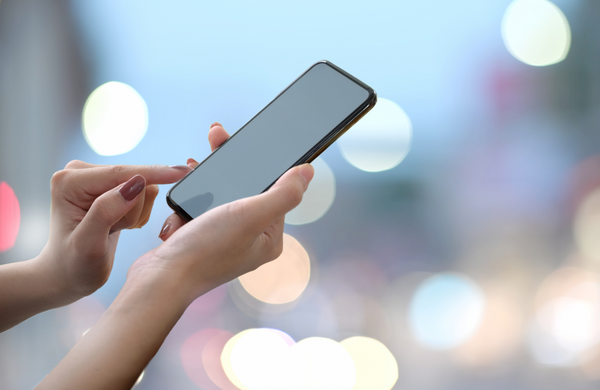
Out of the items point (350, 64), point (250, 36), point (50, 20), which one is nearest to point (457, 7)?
point (350, 64)

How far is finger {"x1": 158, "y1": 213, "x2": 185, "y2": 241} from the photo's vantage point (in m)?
0.48

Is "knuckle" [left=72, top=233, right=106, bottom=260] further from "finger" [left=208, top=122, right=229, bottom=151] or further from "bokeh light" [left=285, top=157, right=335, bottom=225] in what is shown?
"bokeh light" [left=285, top=157, right=335, bottom=225]

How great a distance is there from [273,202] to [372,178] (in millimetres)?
688

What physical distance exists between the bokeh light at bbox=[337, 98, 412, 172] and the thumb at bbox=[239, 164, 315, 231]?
633mm

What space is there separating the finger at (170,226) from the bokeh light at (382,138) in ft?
2.07

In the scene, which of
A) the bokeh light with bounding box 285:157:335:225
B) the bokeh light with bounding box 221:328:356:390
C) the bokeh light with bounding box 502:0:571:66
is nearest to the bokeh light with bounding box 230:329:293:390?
the bokeh light with bounding box 221:328:356:390

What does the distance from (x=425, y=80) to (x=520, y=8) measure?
348 mm

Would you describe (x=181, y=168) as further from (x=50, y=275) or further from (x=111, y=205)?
(x=50, y=275)

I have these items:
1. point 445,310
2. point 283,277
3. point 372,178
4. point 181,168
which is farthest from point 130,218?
point 445,310

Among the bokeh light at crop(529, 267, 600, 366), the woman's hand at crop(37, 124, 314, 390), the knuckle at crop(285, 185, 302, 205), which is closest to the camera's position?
the woman's hand at crop(37, 124, 314, 390)

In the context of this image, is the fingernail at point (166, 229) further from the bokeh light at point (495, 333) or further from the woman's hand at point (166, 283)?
the bokeh light at point (495, 333)

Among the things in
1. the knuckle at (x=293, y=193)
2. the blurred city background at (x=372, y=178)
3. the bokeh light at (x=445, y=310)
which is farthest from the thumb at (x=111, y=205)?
the bokeh light at (x=445, y=310)

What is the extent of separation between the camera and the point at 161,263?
1.25 ft

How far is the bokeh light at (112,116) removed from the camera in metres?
1.03
